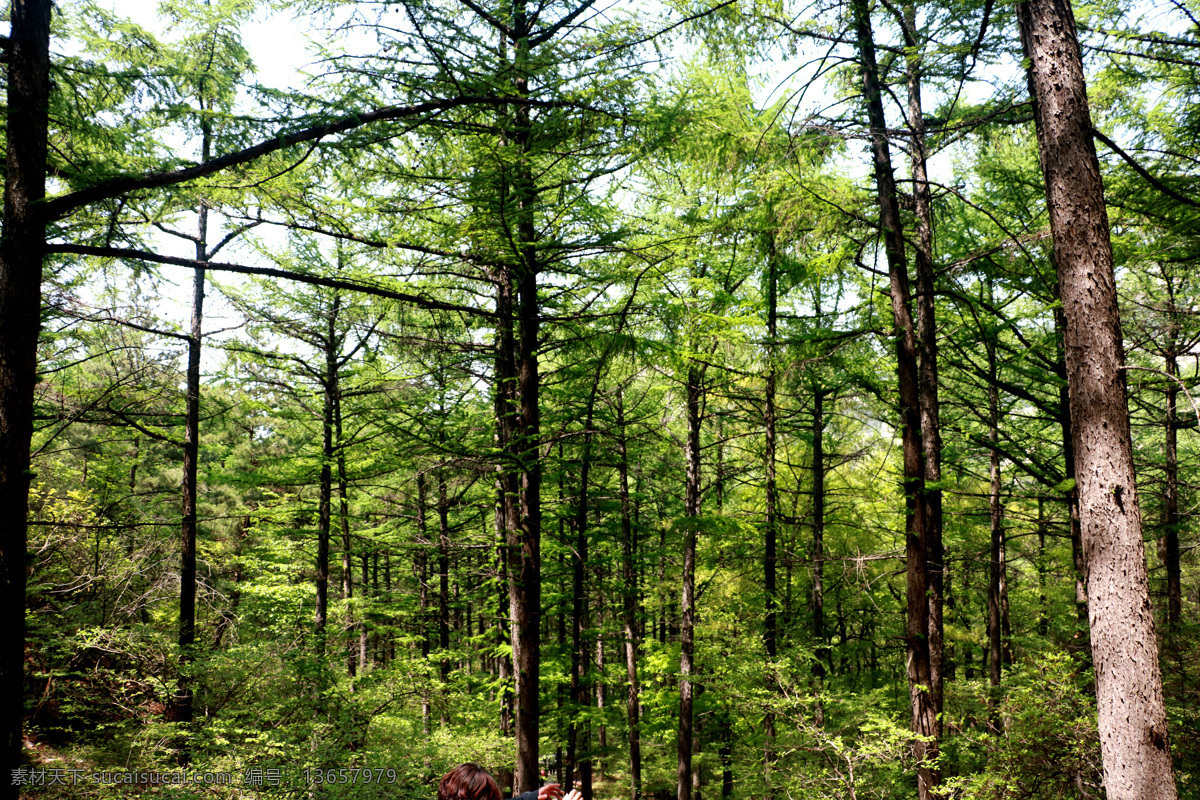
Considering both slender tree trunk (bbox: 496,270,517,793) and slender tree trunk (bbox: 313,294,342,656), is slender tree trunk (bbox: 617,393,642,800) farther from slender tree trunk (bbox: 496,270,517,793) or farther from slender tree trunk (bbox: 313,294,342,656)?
slender tree trunk (bbox: 313,294,342,656)

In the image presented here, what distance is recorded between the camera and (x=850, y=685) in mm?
14531

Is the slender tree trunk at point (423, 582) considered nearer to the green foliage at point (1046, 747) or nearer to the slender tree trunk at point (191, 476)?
the slender tree trunk at point (191, 476)

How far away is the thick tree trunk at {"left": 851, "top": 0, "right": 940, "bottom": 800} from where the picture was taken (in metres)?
6.41

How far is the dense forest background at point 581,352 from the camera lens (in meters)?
5.23

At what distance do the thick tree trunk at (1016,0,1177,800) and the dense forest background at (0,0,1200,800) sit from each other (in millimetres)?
64

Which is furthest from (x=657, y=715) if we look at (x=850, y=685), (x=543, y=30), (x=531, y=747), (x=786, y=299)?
(x=543, y=30)

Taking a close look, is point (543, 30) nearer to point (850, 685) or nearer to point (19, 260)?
point (19, 260)

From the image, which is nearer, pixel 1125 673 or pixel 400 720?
pixel 1125 673

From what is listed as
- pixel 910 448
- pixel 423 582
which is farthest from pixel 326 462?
pixel 910 448

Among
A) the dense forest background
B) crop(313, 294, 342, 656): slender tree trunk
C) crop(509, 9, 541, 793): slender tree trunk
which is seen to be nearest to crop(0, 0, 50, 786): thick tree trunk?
the dense forest background

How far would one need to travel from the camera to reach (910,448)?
6906 mm

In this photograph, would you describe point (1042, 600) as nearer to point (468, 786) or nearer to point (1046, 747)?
point (1046, 747)

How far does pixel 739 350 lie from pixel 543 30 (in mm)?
5400

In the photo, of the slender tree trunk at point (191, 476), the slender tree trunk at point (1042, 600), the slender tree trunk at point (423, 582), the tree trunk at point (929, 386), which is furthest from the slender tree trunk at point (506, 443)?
the slender tree trunk at point (1042, 600)
